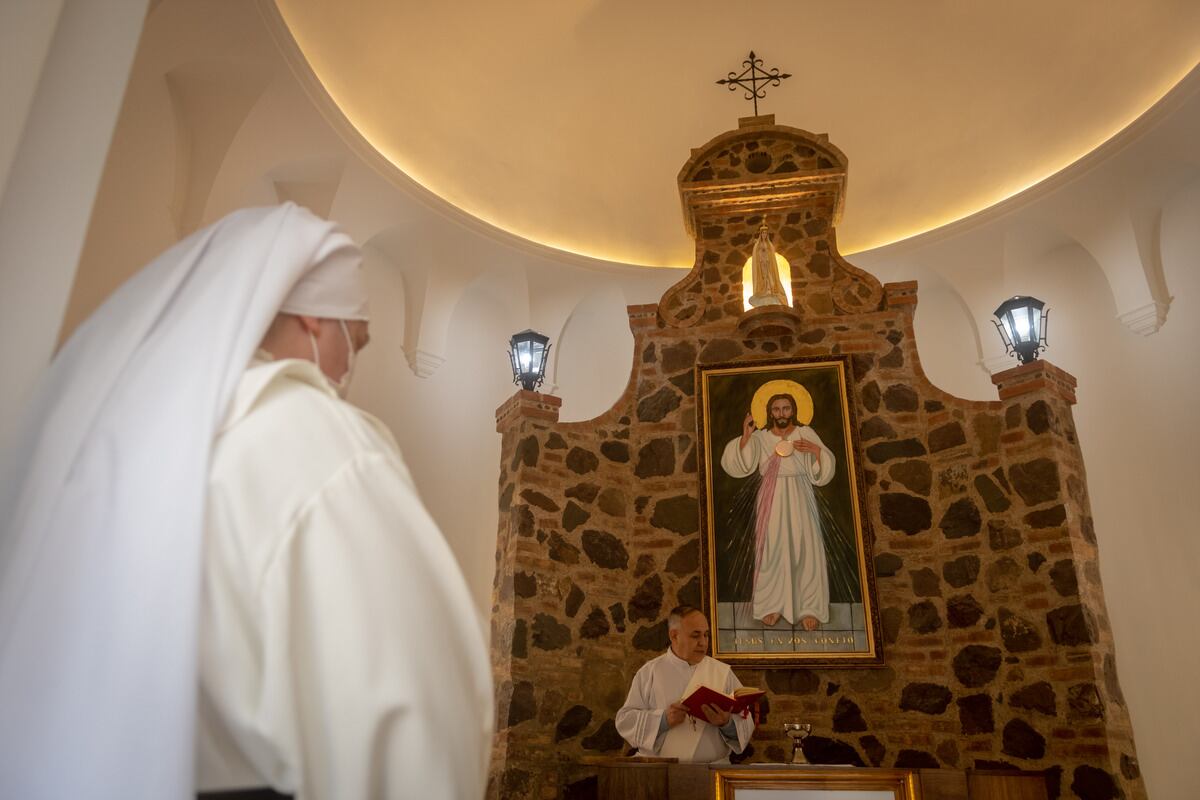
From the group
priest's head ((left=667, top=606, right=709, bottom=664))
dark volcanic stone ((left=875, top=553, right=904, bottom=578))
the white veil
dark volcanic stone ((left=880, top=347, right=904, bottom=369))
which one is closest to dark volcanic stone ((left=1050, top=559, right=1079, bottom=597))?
dark volcanic stone ((left=875, top=553, right=904, bottom=578))

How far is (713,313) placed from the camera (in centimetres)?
702

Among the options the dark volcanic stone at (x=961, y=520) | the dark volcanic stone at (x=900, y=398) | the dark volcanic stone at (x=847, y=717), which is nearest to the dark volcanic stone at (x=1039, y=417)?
the dark volcanic stone at (x=961, y=520)

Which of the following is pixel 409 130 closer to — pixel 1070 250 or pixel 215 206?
pixel 215 206

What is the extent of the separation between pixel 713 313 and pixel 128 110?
4.62 metres

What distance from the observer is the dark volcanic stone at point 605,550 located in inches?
246

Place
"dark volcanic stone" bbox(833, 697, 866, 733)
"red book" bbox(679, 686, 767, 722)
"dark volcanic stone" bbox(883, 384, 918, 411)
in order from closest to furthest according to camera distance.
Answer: "red book" bbox(679, 686, 767, 722)
"dark volcanic stone" bbox(833, 697, 866, 733)
"dark volcanic stone" bbox(883, 384, 918, 411)

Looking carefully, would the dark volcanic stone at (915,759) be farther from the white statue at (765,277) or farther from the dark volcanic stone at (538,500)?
the white statue at (765,277)

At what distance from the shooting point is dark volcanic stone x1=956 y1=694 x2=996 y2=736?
17.4ft

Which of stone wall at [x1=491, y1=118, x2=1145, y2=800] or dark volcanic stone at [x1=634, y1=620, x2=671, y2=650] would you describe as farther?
dark volcanic stone at [x1=634, y1=620, x2=671, y2=650]

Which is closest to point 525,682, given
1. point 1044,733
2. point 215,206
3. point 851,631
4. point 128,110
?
point 851,631

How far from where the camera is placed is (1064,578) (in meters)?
5.33

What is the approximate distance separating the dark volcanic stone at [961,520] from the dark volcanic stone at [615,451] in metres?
2.28

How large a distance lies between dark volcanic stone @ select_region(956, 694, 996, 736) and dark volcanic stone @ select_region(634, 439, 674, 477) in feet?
8.11

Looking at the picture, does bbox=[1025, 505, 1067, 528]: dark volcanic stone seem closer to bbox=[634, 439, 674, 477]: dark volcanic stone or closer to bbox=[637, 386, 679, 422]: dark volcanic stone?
bbox=[634, 439, 674, 477]: dark volcanic stone
